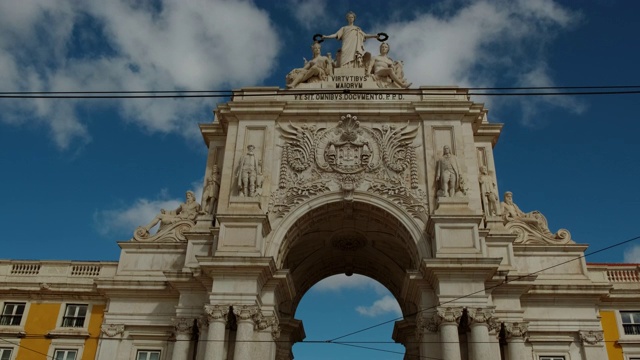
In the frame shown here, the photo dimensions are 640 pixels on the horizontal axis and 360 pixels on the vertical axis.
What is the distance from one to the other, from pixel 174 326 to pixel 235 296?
3.28 metres

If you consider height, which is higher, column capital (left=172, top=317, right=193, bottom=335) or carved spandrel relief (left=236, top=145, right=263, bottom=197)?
carved spandrel relief (left=236, top=145, right=263, bottom=197)

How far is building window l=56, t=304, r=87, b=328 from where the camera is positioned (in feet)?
90.7

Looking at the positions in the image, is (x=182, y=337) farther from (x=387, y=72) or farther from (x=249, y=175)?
(x=387, y=72)

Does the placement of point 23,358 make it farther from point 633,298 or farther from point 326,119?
point 633,298

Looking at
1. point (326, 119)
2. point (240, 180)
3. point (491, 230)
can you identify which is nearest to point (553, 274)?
point (491, 230)

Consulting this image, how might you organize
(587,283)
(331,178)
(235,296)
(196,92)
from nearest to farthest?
(196,92) → (235,296) → (587,283) → (331,178)

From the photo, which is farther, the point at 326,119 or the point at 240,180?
the point at 326,119

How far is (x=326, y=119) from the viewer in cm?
2947

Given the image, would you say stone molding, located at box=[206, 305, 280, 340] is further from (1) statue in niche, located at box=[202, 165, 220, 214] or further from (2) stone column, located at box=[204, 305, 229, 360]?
(1) statue in niche, located at box=[202, 165, 220, 214]

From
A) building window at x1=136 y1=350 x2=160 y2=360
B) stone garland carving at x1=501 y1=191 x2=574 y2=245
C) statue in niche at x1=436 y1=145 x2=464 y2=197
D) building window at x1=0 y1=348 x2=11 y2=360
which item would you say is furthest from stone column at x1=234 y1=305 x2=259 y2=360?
stone garland carving at x1=501 y1=191 x2=574 y2=245

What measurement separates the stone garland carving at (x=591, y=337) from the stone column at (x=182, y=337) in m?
15.5

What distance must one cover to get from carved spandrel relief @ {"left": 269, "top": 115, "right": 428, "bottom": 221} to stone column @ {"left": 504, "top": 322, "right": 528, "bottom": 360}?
5557mm

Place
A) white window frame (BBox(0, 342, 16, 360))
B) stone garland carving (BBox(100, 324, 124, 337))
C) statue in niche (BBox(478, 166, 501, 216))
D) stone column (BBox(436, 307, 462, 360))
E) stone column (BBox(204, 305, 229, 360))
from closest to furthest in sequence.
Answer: stone column (BBox(436, 307, 462, 360)) < stone column (BBox(204, 305, 229, 360)) < stone garland carving (BBox(100, 324, 124, 337)) < white window frame (BBox(0, 342, 16, 360)) < statue in niche (BBox(478, 166, 501, 216))

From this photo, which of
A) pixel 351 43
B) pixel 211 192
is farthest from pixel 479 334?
pixel 351 43
